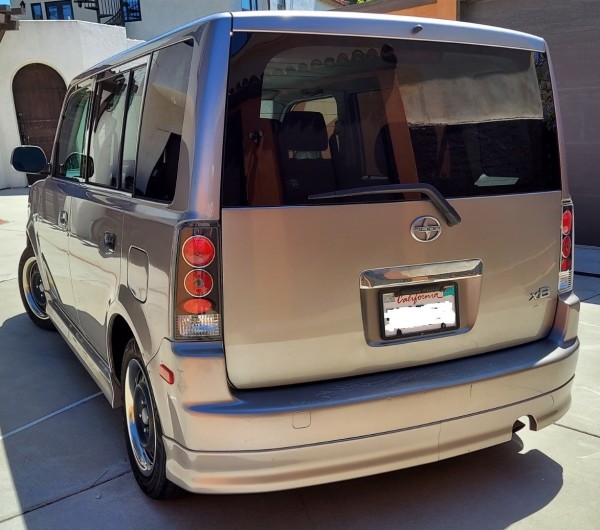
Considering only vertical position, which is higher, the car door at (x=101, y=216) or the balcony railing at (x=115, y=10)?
the balcony railing at (x=115, y=10)

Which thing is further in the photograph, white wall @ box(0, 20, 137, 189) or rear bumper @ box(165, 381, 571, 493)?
white wall @ box(0, 20, 137, 189)

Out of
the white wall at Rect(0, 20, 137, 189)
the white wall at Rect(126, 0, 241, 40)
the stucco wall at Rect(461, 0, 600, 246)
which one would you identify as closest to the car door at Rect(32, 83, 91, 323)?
the stucco wall at Rect(461, 0, 600, 246)

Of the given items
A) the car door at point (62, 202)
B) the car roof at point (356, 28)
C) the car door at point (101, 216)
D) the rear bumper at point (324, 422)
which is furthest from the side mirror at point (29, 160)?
the rear bumper at point (324, 422)

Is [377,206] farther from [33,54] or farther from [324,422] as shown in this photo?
[33,54]

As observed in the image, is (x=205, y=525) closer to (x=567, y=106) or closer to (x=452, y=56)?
(x=452, y=56)

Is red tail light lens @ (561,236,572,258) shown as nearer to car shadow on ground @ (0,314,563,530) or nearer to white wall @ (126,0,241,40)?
car shadow on ground @ (0,314,563,530)

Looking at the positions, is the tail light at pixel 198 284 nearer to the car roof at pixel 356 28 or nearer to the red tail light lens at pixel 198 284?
the red tail light lens at pixel 198 284

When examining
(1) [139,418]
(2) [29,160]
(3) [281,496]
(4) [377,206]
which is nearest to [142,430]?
(1) [139,418]

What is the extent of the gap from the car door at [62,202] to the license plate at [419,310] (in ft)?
7.01

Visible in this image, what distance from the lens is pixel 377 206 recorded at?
2.44 meters

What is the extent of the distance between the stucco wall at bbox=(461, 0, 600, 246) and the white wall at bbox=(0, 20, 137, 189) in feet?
37.8

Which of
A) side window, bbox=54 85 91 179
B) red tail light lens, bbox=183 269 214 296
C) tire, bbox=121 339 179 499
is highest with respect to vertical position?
side window, bbox=54 85 91 179

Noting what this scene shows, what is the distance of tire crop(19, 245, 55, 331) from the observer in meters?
5.42

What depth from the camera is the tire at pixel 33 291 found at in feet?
17.8
